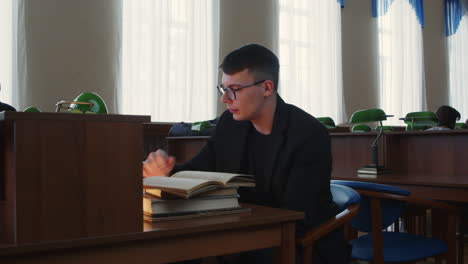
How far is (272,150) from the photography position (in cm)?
172

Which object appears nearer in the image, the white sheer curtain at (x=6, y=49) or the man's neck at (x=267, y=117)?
the man's neck at (x=267, y=117)

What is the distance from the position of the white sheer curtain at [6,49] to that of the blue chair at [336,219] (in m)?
4.28

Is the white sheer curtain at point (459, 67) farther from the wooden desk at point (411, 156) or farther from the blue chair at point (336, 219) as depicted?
the blue chair at point (336, 219)

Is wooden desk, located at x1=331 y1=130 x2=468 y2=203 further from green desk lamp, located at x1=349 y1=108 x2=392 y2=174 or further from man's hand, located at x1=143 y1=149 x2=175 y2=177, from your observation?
man's hand, located at x1=143 y1=149 x2=175 y2=177

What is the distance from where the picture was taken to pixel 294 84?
305 inches

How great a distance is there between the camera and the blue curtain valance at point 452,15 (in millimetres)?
10703

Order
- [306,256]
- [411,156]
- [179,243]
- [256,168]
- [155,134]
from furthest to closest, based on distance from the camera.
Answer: [155,134] < [411,156] < [256,168] < [306,256] < [179,243]

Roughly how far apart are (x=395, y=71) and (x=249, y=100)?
27.9 ft

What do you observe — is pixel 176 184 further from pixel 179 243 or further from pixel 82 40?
pixel 82 40

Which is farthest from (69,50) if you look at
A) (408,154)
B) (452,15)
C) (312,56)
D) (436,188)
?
(452,15)

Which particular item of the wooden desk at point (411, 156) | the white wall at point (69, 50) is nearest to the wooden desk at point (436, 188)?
the wooden desk at point (411, 156)

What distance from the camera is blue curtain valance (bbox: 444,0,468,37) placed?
10.7 meters

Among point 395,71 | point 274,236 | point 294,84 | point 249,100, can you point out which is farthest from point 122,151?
point 395,71

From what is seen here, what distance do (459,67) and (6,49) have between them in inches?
372
